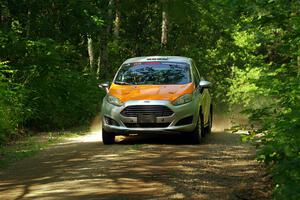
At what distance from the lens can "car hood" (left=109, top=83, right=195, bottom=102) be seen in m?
12.3

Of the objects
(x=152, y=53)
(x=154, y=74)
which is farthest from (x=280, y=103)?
(x=152, y=53)

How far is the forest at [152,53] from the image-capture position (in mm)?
6414

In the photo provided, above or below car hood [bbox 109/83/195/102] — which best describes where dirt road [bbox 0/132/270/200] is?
below

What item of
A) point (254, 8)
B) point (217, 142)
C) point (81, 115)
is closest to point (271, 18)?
point (254, 8)

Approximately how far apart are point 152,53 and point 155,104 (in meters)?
17.1

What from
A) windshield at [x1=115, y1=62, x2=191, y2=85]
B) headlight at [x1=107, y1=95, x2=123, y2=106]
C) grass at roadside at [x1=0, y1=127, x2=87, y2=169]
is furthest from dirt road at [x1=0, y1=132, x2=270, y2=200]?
windshield at [x1=115, y1=62, x2=191, y2=85]

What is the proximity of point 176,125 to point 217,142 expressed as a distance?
59.1 inches

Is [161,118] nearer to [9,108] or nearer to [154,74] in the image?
[154,74]

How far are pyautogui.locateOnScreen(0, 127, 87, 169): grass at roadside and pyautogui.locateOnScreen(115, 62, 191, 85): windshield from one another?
2.39 meters

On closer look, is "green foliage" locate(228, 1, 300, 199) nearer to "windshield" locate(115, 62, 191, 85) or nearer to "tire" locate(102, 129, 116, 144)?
"windshield" locate(115, 62, 191, 85)

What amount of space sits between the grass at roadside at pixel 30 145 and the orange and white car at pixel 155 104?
5.51 feet

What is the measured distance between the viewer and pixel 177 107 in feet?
40.0

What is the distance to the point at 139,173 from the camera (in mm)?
8945

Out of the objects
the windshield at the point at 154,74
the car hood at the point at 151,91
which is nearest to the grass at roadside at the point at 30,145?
the car hood at the point at 151,91
